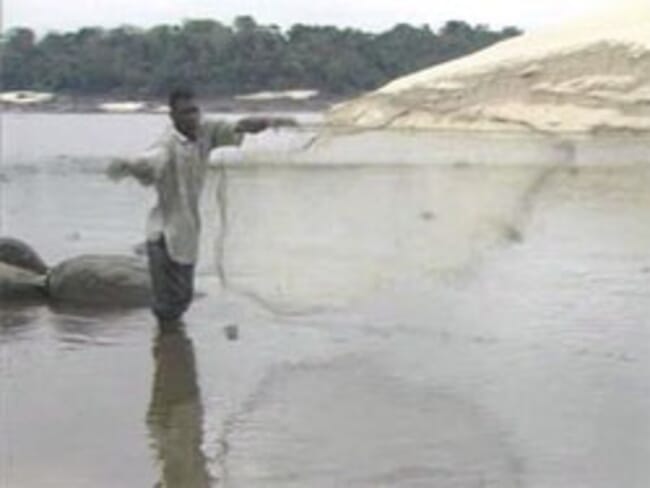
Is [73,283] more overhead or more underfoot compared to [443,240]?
more underfoot

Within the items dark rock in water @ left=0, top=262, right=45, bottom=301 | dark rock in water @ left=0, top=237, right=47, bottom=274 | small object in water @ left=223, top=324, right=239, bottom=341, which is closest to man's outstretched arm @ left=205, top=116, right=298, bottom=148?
small object in water @ left=223, top=324, right=239, bottom=341

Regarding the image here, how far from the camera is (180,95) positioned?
884cm

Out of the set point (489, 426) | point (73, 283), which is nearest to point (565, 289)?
point (73, 283)

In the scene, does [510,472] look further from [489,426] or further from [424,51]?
[424,51]

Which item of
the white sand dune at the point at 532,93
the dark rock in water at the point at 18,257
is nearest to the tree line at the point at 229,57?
the white sand dune at the point at 532,93

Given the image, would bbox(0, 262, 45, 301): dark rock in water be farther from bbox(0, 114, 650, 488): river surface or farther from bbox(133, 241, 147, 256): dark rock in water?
bbox(133, 241, 147, 256): dark rock in water

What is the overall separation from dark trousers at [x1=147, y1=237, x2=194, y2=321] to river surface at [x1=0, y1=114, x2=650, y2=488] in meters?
0.19

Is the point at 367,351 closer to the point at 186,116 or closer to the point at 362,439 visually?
the point at 186,116

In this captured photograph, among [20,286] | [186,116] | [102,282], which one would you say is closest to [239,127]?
[186,116]

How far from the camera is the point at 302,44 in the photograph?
269 ft

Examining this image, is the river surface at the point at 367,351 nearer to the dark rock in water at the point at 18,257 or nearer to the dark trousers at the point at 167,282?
the dark trousers at the point at 167,282

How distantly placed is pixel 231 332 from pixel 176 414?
2.38m

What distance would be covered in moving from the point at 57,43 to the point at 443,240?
270 feet

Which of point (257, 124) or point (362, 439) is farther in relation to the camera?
point (257, 124)
